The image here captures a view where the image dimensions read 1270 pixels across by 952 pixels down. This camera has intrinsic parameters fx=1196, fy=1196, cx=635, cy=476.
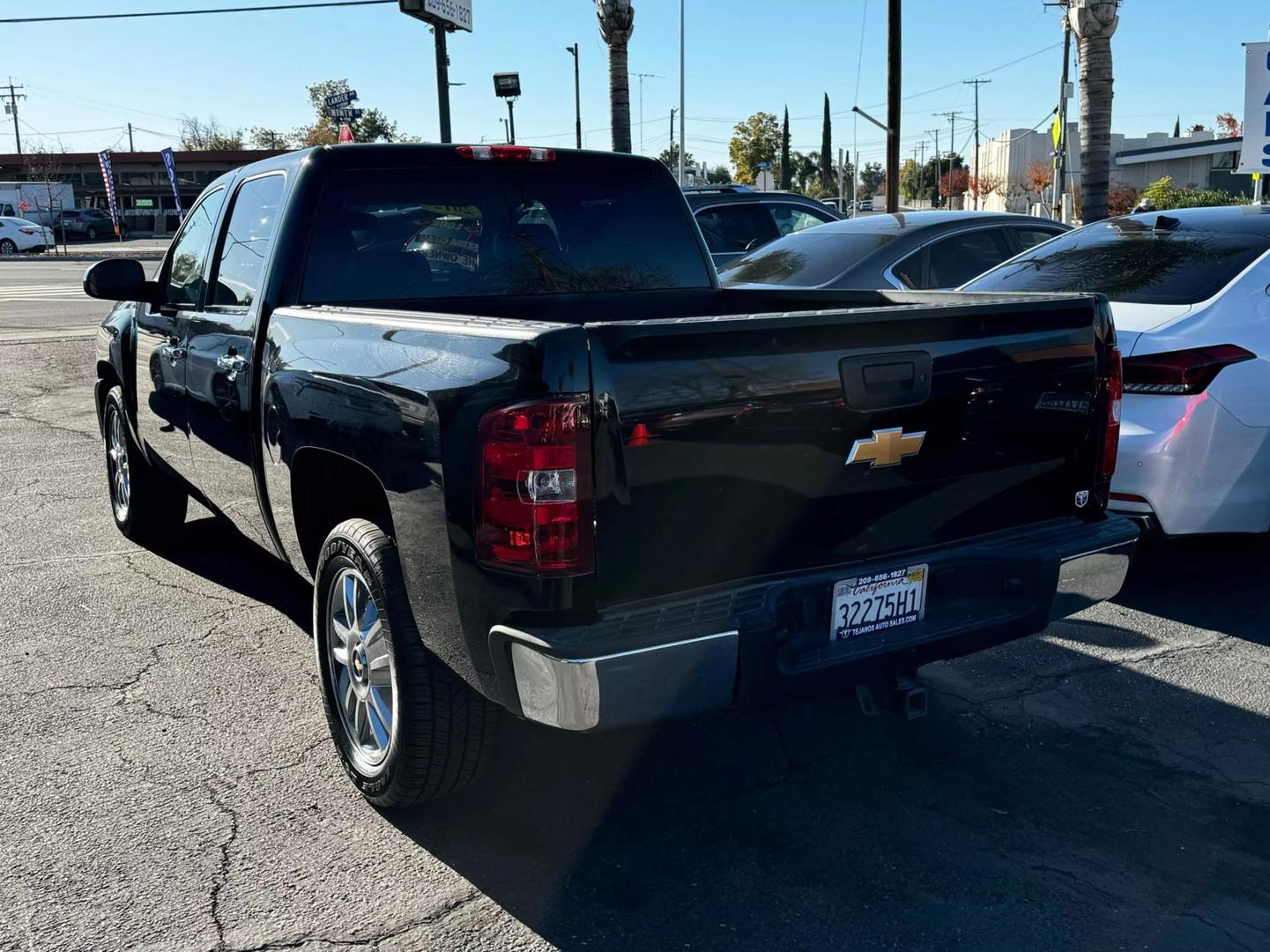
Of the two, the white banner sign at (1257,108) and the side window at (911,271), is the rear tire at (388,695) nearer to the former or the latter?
the side window at (911,271)

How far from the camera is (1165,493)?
474 centimetres

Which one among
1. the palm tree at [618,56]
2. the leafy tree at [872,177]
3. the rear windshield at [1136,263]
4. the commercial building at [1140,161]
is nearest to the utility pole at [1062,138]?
the commercial building at [1140,161]

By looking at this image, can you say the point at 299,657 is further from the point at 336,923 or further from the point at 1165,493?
the point at 1165,493

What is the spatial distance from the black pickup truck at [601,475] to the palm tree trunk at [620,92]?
19.5 meters

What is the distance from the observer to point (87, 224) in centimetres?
6288

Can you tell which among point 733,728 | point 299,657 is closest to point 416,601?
point 733,728

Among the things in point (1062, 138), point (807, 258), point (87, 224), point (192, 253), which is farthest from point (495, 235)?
point (87, 224)

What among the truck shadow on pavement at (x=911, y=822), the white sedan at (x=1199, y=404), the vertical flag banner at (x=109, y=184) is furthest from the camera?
the vertical flag banner at (x=109, y=184)

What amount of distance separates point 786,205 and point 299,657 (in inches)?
348

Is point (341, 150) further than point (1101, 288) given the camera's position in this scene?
No

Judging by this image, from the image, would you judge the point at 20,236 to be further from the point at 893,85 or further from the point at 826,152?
the point at 826,152

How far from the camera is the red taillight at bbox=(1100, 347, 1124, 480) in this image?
11.7ft

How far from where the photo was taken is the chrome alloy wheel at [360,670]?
3365mm

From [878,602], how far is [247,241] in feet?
9.39
